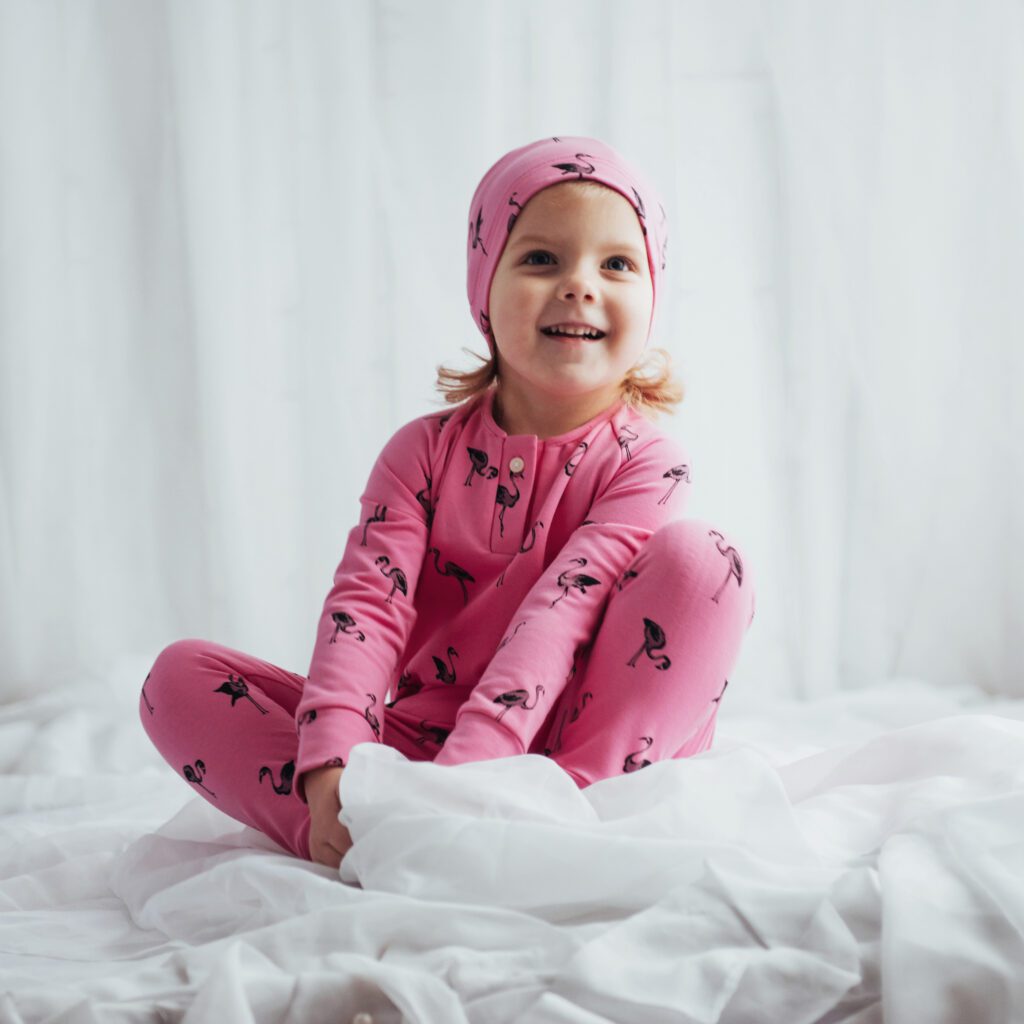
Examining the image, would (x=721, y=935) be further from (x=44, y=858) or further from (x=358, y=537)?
(x=44, y=858)

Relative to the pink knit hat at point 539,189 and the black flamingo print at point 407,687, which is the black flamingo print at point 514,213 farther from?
the black flamingo print at point 407,687

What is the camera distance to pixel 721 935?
Answer: 2.64ft

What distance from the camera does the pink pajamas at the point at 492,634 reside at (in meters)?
1.03

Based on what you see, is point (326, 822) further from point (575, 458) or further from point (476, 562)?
point (575, 458)

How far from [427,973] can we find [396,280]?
1261mm

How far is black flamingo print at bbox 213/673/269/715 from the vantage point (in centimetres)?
112

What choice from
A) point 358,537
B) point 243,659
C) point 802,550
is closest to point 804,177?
point 802,550

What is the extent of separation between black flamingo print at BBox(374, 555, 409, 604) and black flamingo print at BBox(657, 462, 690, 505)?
0.82ft

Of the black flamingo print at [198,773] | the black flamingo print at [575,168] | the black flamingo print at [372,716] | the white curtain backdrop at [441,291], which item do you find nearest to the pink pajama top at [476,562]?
the black flamingo print at [372,716]

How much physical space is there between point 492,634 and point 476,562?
0.07m

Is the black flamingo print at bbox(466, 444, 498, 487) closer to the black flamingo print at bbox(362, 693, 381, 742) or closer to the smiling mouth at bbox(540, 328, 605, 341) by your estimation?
the smiling mouth at bbox(540, 328, 605, 341)

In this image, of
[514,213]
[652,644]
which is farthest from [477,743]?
[514,213]

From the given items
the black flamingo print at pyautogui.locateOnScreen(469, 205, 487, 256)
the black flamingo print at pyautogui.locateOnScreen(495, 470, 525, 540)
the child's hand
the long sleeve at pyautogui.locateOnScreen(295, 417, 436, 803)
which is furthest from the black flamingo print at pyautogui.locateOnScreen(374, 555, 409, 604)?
the black flamingo print at pyautogui.locateOnScreen(469, 205, 487, 256)

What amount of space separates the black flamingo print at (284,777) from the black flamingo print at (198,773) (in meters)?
0.06
